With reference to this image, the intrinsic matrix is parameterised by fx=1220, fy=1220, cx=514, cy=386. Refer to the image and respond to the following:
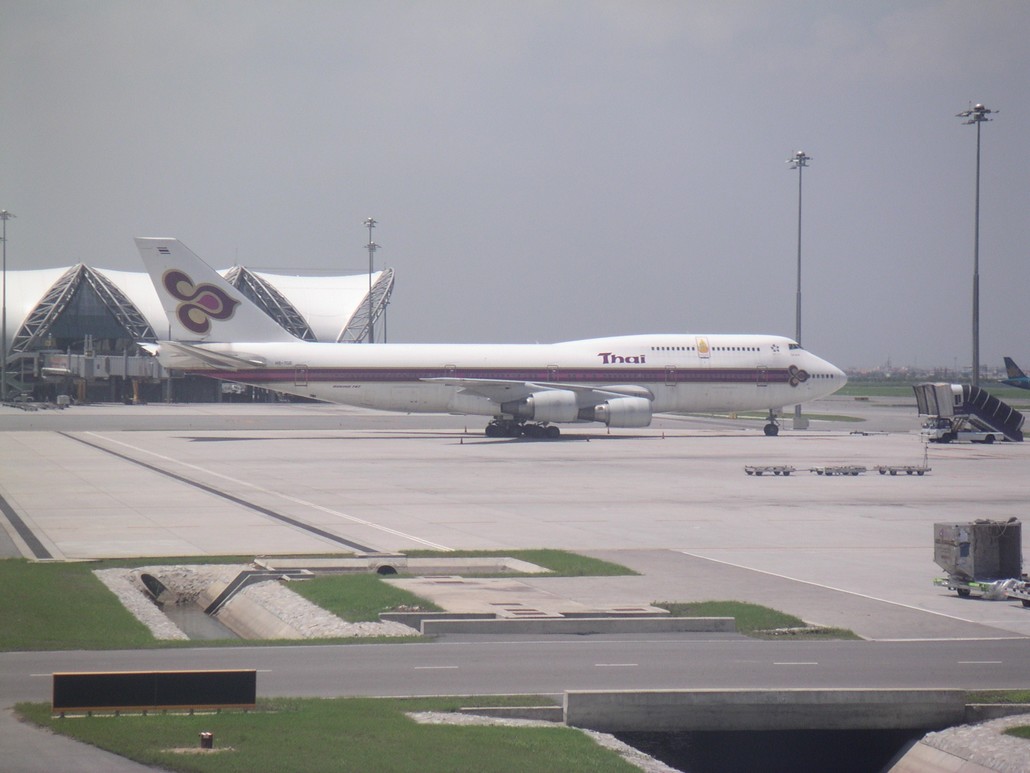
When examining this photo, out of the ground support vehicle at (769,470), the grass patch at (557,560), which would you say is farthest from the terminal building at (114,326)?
the grass patch at (557,560)

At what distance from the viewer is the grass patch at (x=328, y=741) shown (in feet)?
33.4

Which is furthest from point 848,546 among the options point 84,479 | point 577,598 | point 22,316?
point 22,316

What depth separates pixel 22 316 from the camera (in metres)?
117

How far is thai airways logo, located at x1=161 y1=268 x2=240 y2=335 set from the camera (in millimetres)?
54500

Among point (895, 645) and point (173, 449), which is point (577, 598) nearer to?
point (895, 645)

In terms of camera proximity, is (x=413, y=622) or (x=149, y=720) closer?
(x=149, y=720)

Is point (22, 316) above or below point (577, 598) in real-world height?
above

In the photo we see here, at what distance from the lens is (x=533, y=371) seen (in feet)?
184

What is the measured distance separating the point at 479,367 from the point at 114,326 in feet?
244

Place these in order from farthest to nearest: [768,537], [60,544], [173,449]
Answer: [173,449] < [768,537] < [60,544]

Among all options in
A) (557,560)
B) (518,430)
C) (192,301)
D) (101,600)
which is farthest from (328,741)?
(192,301)

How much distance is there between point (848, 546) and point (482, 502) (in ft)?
33.6

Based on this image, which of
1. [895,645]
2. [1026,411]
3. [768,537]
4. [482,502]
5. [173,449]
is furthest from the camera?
[1026,411]

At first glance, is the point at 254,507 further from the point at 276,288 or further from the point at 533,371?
the point at 276,288
